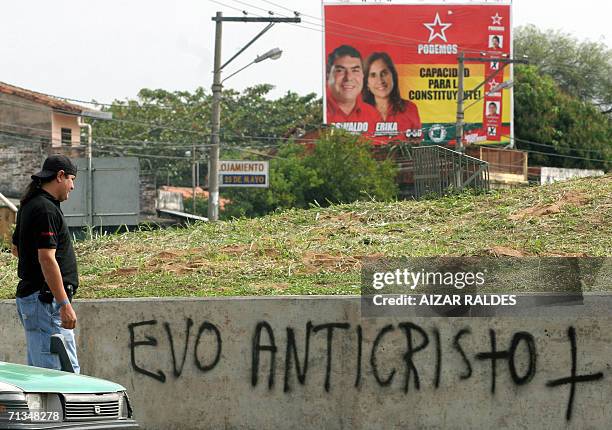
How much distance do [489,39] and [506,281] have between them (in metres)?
45.6

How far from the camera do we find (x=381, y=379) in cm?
923

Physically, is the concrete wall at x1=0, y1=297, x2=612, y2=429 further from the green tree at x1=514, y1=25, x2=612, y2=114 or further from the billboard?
the green tree at x1=514, y1=25, x2=612, y2=114

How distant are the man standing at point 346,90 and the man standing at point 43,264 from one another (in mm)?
45482

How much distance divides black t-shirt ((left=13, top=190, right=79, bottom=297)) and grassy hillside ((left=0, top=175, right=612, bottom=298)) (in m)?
3.07

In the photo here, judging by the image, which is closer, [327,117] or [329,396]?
[329,396]

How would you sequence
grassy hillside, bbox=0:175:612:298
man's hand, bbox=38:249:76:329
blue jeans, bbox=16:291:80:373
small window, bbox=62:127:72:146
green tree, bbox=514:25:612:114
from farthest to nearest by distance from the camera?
green tree, bbox=514:25:612:114 → small window, bbox=62:127:72:146 → grassy hillside, bbox=0:175:612:298 → blue jeans, bbox=16:291:80:373 → man's hand, bbox=38:249:76:329

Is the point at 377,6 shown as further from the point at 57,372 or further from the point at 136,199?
the point at 57,372

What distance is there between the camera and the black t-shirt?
7281mm

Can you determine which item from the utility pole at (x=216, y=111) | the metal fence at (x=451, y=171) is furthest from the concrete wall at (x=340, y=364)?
the utility pole at (x=216, y=111)

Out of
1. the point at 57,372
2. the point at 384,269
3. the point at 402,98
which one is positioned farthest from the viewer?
the point at 402,98

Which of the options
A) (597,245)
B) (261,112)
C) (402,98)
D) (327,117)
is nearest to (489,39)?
(402,98)

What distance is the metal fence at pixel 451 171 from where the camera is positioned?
16422mm

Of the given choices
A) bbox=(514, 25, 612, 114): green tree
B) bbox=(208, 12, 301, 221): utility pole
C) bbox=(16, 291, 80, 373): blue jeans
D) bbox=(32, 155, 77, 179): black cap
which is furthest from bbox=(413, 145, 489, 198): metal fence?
bbox=(514, 25, 612, 114): green tree

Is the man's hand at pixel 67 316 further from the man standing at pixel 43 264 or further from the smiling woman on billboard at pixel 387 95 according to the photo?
the smiling woman on billboard at pixel 387 95
